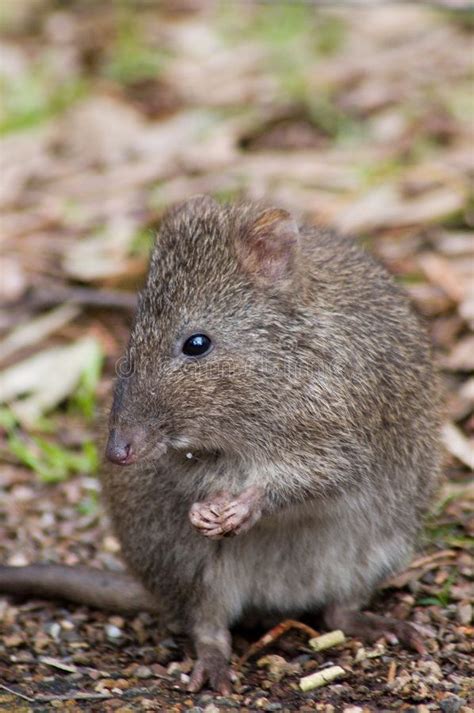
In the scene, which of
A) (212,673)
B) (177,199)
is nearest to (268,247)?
(212,673)

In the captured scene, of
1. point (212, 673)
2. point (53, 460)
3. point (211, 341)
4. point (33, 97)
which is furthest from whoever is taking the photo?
point (33, 97)

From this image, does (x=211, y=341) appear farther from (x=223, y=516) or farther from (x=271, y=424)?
(x=223, y=516)

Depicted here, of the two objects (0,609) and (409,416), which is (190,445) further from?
(0,609)

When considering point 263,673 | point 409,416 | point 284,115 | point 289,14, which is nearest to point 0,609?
point 263,673

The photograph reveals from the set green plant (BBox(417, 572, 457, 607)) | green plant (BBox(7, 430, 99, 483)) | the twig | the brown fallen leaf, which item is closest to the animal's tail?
green plant (BBox(417, 572, 457, 607))

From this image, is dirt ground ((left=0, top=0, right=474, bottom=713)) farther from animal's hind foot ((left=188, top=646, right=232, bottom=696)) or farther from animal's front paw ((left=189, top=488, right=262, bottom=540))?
animal's front paw ((left=189, top=488, right=262, bottom=540))

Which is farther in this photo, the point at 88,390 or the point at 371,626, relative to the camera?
the point at 88,390
